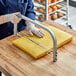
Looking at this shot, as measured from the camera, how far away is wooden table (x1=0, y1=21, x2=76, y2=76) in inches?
52.4

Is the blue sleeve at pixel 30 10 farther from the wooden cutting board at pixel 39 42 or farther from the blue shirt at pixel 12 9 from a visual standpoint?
the wooden cutting board at pixel 39 42

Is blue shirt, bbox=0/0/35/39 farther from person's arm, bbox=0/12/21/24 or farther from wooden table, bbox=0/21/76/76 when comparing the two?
wooden table, bbox=0/21/76/76

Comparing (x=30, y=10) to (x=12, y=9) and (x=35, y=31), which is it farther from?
(x=35, y=31)

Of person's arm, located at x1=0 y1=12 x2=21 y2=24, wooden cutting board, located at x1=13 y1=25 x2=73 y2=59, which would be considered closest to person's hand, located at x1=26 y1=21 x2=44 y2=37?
wooden cutting board, located at x1=13 y1=25 x2=73 y2=59

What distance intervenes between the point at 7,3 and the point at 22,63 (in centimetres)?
67

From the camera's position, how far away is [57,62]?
1429mm

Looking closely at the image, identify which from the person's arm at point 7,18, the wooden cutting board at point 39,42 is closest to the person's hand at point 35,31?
the wooden cutting board at point 39,42

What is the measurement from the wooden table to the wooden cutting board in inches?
1.5

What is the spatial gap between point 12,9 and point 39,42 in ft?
1.62

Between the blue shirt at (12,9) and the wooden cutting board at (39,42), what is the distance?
0.34 m

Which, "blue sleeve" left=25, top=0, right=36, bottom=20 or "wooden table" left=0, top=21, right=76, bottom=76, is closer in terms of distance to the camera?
"wooden table" left=0, top=21, right=76, bottom=76

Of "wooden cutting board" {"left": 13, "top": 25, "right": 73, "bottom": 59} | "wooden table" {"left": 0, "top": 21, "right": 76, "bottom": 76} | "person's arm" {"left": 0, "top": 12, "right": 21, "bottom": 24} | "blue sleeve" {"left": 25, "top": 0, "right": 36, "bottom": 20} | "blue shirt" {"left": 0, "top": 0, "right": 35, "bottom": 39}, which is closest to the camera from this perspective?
"wooden table" {"left": 0, "top": 21, "right": 76, "bottom": 76}

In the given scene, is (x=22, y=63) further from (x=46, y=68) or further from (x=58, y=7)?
(x=58, y=7)

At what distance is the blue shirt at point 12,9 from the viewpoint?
1.80 metres
